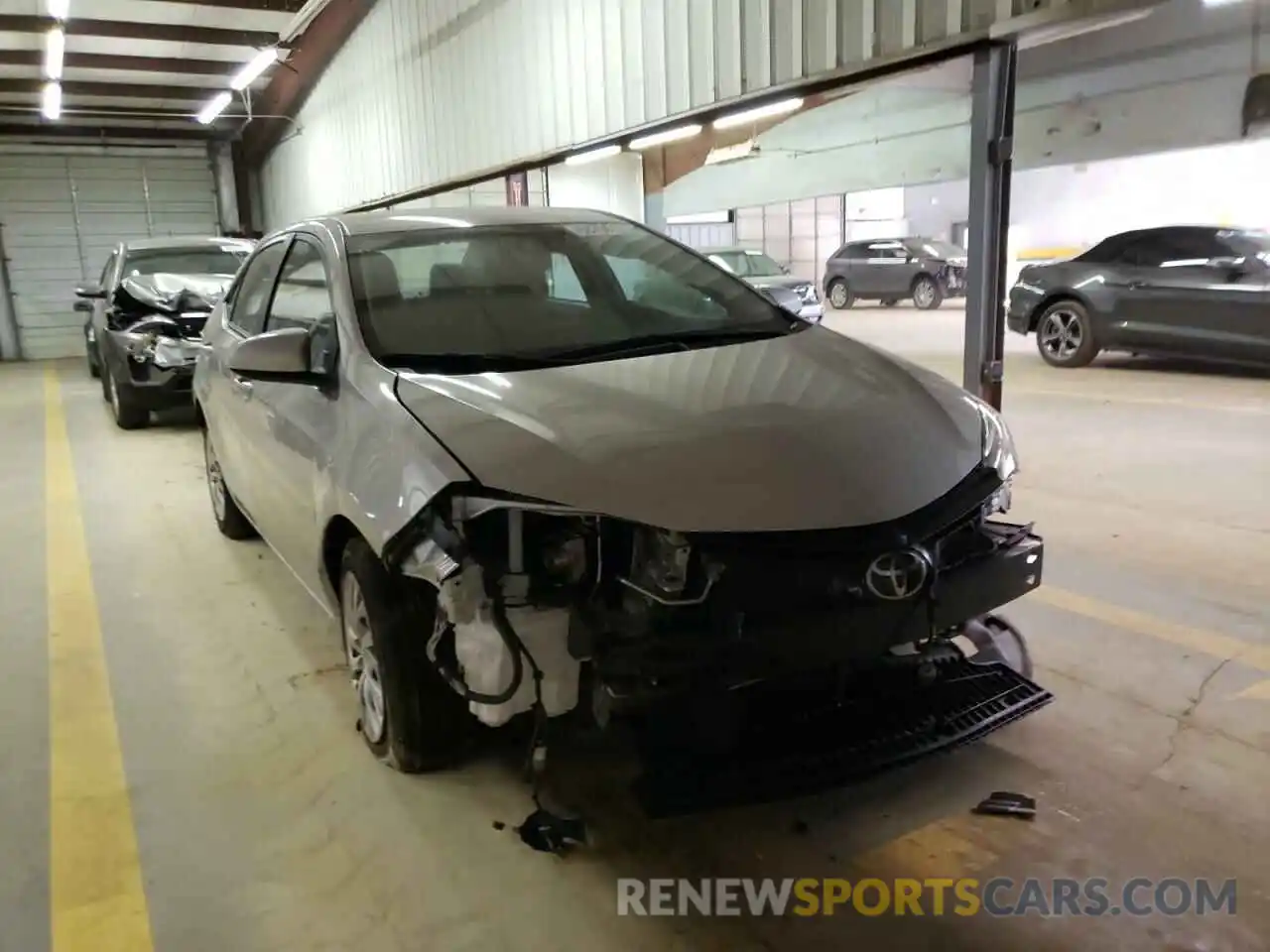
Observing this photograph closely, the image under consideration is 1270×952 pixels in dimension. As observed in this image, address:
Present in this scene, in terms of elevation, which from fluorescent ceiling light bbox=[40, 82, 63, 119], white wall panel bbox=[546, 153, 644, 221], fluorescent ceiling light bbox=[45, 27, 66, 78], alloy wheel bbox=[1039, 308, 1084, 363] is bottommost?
alloy wheel bbox=[1039, 308, 1084, 363]

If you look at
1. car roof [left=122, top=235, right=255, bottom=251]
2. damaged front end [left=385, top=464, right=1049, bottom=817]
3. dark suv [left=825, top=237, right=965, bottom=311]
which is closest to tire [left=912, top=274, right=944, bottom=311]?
dark suv [left=825, top=237, right=965, bottom=311]

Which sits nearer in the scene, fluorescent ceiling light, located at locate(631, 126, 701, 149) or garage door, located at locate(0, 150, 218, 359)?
fluorescent ceiling light, located at locate(631, 126, 701, 149)

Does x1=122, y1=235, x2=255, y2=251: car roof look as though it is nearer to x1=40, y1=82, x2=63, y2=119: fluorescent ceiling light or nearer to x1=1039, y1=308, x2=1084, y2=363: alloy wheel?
x1=40, y1=82, x2=63, y2=119: fluorescent ceiling light

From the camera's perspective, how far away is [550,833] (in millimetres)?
2391

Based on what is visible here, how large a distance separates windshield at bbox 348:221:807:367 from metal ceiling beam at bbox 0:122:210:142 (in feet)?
51.5

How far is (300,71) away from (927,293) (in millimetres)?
11640

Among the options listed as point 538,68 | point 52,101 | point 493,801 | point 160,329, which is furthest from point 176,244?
point 493,801

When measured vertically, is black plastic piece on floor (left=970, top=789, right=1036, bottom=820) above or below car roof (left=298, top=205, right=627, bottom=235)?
below

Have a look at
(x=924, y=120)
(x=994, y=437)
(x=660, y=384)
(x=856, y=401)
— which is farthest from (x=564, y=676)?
(x=924, y=120)

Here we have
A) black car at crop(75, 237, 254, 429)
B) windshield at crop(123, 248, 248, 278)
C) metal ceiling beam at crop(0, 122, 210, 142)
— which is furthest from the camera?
metal ceiling beam at crop(0, 122, 210, 142)

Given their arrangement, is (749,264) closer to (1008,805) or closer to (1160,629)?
(1160,629)

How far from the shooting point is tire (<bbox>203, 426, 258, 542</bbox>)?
4.95m

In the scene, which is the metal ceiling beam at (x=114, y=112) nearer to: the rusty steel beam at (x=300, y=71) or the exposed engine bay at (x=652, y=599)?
the rusty steel beam at (x=300, y=71)

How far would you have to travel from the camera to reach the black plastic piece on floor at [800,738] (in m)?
2.21
